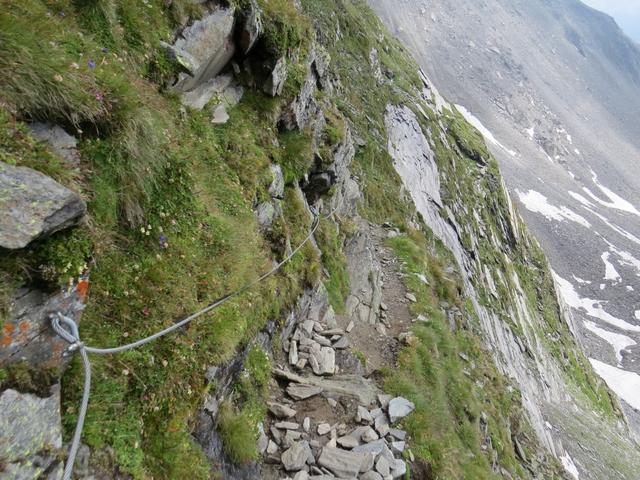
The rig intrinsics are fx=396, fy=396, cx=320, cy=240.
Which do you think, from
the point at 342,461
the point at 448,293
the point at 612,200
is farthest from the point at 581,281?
the point at 342,461

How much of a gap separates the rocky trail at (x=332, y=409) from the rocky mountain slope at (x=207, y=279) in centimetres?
5

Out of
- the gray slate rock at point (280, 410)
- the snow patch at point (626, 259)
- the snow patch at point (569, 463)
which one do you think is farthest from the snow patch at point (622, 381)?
the gray slate rock at point (280, 410)

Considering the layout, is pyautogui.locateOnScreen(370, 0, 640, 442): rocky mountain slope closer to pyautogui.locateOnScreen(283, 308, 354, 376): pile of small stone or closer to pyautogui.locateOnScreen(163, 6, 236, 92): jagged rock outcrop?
pyautogui.locateOnScreen(283, 308, 354, 376): pile of small stone

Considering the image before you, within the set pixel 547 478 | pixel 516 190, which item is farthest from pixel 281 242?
pixel 516 190

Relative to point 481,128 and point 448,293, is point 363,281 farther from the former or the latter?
point 481,128

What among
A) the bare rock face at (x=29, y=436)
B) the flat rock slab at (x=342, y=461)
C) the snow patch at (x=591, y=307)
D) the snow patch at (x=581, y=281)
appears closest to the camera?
the bare rock face at (x=29, y=436)

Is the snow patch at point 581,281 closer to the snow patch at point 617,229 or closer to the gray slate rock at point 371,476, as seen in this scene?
the snow patch at point 617,229

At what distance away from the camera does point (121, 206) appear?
571cm

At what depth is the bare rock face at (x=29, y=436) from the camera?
3445 mm

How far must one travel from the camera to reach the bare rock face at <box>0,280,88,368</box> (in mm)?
3718

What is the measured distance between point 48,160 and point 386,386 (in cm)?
884

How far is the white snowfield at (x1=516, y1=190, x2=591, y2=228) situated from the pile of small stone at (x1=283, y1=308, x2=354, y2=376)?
420ft

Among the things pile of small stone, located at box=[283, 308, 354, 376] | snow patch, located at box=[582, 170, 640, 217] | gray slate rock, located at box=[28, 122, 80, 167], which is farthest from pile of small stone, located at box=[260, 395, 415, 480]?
snow patch, located at box=[582, 170, 640, 217]

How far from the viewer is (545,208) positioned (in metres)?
Answer: 124
